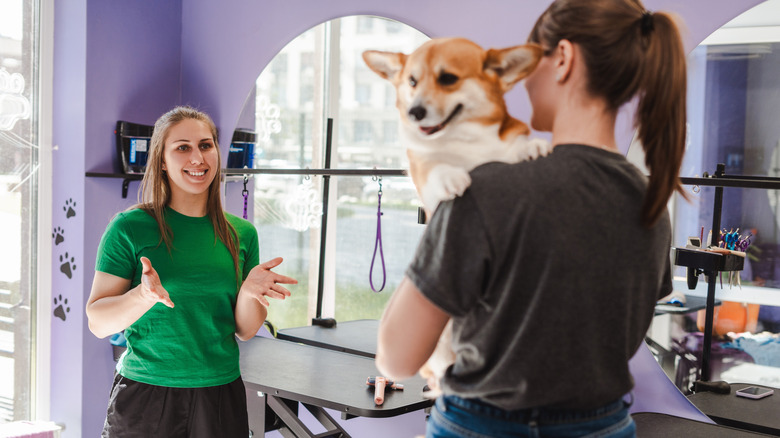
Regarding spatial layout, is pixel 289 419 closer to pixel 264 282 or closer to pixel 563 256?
pixel 264 282

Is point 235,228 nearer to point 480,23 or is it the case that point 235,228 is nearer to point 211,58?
point 480,23

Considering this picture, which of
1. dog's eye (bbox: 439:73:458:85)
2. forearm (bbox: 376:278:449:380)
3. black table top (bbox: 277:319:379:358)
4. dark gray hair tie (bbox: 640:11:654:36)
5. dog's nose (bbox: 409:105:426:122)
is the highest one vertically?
dark gray hair tie (bbox: 640:11:654:36)

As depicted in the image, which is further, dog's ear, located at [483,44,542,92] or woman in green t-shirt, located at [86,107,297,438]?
woman in green t-shirt, located at [86,107,297,438]

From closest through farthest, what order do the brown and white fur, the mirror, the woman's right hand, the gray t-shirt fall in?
1. the gray t-shirt
2. the brown and white fur
3. the woman's right hand
4. the mirror

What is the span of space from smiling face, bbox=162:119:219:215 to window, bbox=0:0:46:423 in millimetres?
1413

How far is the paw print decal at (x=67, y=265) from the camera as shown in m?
2.87

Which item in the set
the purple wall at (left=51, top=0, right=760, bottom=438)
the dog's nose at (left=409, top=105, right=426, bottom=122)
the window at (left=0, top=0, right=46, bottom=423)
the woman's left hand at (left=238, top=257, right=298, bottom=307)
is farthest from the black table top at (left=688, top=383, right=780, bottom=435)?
the window at (left=0, top=0, right=46, bottom=423)

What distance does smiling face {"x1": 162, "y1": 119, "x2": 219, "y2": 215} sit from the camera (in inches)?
68.1

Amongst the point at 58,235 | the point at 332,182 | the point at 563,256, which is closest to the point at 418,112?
the point at 563,256

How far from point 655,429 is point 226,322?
1187mm

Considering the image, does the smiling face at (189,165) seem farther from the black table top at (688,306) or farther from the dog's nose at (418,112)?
the black table top at (688,306)

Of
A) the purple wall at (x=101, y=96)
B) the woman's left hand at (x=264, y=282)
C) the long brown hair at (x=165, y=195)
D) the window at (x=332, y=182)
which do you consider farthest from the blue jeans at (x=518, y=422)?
the window at (x=332, y=182)

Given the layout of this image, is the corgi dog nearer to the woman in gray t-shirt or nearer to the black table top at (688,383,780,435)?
the woman in gray t-shirt

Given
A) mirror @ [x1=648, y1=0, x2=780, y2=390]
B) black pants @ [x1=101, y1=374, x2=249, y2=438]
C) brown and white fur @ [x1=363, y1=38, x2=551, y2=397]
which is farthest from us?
mirror @ [x1=648, y1=0, x2=780, y2=390]
